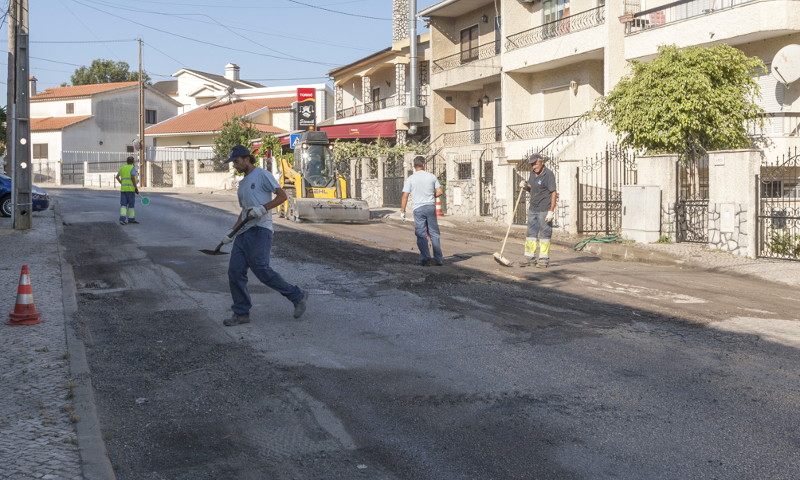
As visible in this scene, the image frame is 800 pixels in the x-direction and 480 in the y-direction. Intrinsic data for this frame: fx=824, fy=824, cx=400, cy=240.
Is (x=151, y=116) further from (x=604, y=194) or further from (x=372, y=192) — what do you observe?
(x=604, y=194)

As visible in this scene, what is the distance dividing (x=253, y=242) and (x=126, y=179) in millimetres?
13345

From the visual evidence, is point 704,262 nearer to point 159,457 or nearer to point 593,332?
point 593,332

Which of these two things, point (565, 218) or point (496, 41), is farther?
point (496, 41)

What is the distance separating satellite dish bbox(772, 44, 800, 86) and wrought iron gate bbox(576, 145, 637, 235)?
388 centimetres

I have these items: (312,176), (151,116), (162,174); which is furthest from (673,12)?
(151,116)

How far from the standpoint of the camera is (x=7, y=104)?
1914 cm

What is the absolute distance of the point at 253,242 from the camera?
862cm

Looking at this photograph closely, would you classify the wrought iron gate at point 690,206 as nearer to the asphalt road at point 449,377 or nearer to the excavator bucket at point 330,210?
the asphalt road at point 449,377

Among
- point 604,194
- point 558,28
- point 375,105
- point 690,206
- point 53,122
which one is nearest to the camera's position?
point 690,206

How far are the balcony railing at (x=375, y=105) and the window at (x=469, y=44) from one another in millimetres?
3655

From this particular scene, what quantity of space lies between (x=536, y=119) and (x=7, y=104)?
1846cm

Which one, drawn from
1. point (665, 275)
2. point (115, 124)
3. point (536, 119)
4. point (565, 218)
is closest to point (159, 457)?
point (665, 275)

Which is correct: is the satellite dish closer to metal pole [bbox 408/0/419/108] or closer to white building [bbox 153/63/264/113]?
metal pole [bbox 408/0/419/108]

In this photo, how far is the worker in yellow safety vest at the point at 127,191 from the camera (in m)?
20.6
